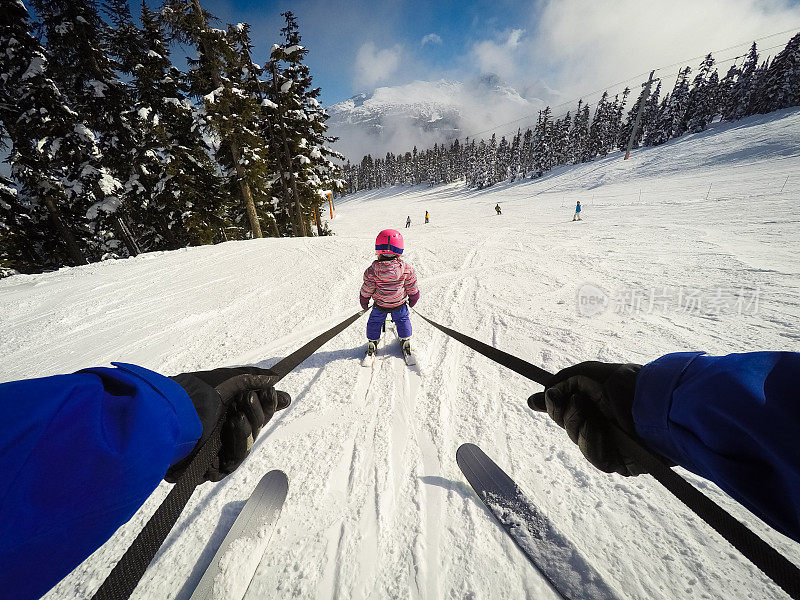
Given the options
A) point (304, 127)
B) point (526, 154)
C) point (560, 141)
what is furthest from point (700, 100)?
point (304, 127)

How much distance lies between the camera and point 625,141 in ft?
194

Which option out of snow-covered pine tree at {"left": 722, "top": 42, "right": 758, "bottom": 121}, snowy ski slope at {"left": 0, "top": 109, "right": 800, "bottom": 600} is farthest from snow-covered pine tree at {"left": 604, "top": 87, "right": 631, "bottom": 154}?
snowy ski slope at {"left": 0, "top": 109, "right": 800, "bottom": 600}

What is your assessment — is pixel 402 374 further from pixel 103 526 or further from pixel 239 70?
pixel 239 70

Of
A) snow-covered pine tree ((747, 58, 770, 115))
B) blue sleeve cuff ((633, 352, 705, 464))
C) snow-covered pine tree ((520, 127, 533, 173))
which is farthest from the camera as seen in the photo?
snow-covered pine tree ((520, 127, 533, 173))

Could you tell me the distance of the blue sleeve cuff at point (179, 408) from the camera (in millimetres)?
1073

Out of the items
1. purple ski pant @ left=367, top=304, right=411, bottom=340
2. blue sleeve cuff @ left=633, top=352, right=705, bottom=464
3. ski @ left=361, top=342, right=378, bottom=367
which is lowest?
ski @ left=361, top=342, right=378, bottom=367

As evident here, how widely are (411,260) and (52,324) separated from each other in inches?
325

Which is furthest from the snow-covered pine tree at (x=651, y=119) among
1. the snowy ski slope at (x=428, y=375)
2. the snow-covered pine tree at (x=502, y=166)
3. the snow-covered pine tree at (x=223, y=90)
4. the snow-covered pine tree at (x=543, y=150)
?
the snow-covered pine tree at (x=223, y=90)

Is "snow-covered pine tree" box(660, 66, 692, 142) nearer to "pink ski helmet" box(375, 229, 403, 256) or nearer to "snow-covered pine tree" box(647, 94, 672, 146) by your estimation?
"snow-covered pine tree" box(647, 94, 672, 146)

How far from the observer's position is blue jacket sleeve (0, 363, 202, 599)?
679mm

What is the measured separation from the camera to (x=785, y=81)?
41.0 m

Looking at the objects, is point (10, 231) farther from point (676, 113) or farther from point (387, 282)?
point (676, 113)

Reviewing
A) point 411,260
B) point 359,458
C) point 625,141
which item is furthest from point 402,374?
point 625,141

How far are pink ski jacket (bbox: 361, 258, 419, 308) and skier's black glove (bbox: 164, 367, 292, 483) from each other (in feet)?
7.41
